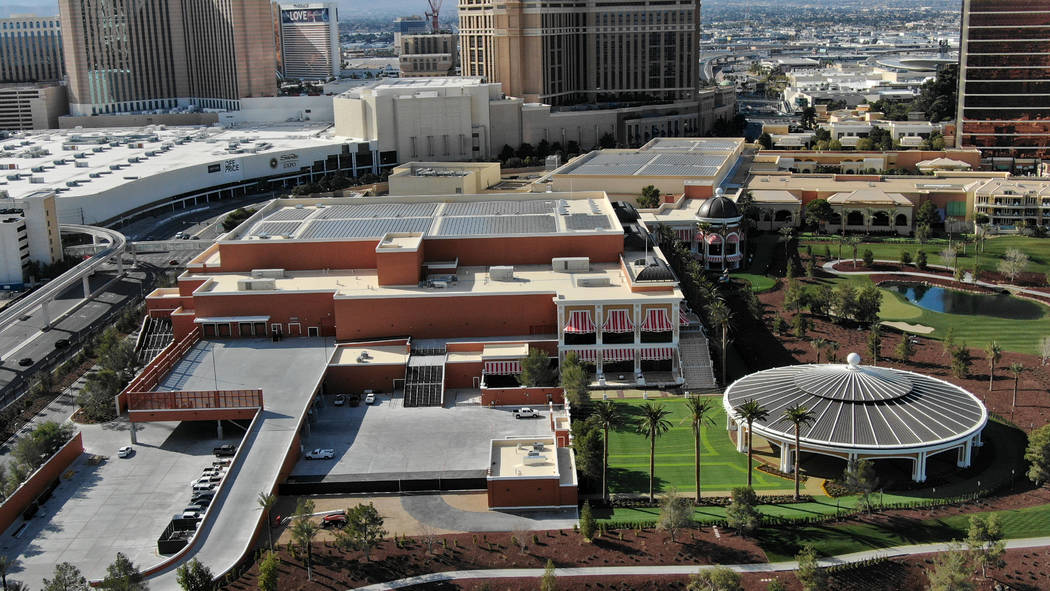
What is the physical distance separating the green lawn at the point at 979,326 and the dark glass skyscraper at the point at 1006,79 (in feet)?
178

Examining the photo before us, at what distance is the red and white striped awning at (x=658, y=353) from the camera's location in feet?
208

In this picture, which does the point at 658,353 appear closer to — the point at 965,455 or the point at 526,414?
the point at 526,414

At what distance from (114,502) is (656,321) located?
30.2m

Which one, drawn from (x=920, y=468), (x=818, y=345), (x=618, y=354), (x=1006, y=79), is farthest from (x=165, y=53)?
(x=920, y=468)

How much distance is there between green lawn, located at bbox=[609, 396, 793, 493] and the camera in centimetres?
4941

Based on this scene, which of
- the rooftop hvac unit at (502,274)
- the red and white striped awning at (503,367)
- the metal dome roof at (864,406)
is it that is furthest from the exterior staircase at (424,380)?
the metal dome roof at (864,406)

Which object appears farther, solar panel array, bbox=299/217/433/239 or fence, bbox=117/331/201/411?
solar panel array, bbox=299/217/433/239

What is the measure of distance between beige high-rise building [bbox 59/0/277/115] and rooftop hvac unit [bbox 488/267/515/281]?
102442 mm

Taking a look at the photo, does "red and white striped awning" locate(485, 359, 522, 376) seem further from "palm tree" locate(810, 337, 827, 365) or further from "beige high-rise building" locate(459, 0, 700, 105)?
"beige high-rise building" locate(459, 0, 700, 105)

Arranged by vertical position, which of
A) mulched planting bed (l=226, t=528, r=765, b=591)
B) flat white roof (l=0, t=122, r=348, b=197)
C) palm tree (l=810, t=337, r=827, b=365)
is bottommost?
mulched planting bed (l=226, t=528, r=765, b=591)

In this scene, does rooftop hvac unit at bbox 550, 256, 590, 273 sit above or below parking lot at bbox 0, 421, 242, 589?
above

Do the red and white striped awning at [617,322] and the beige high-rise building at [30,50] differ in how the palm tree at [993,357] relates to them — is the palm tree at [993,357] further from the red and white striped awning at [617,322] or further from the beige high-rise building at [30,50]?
the beige high-rise building at [30,50]

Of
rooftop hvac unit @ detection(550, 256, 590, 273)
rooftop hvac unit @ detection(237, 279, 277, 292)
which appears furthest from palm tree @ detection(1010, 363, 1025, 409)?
rooftop hvac unit @ detection(237, 279, 277, 292)

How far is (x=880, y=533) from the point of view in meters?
44.1
